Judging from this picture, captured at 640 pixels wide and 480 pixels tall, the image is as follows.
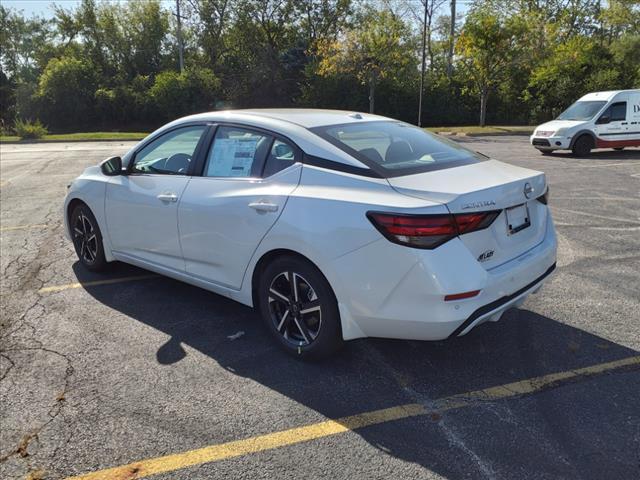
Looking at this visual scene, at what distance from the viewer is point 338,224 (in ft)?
10.4

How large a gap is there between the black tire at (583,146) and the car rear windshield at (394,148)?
40.3 feet

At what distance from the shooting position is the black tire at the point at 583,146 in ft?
48.9

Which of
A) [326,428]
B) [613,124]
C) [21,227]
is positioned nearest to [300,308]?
[326,428]

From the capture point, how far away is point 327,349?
3.45 meters

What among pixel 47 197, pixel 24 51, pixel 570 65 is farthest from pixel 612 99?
pixel 24 51

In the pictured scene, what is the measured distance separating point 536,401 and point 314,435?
129 cm

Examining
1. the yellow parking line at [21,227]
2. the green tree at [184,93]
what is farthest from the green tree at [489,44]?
the yellow parking line at [21,227]

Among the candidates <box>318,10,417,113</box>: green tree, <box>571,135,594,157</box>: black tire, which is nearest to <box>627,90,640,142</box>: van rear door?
<box>571,135,594,157</box>: black tire

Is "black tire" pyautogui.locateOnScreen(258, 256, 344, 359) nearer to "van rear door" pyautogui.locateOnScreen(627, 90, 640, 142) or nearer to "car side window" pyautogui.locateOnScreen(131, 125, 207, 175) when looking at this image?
"car side window" pyautogui.locateOnScreen(131, 125, 207, 175)

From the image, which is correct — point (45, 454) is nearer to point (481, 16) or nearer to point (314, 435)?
point (314, 435)

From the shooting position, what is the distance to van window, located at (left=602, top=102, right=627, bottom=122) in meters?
15.0

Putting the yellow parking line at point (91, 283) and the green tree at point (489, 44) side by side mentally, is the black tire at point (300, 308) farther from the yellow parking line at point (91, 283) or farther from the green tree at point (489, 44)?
the green tree at point (489, 44)

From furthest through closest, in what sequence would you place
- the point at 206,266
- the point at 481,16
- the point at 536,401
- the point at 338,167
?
the point at 481,16 → the point at 206,266 → the point at 338,167 → the point at 536,401

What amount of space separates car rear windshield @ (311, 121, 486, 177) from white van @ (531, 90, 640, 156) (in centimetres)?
1208
